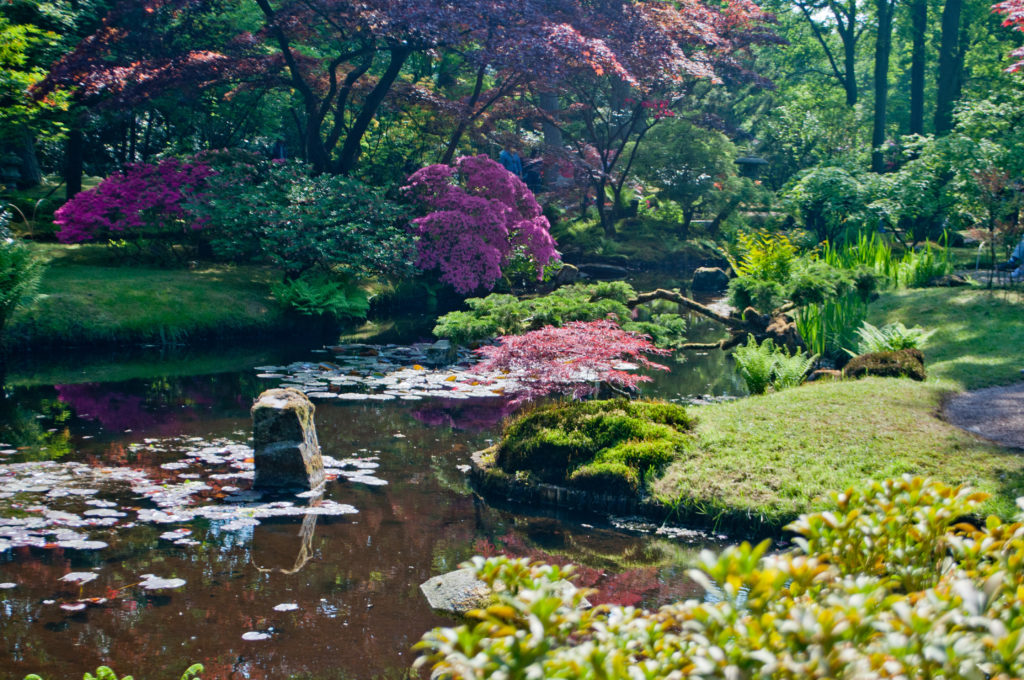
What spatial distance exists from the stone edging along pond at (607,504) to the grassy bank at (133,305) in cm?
887

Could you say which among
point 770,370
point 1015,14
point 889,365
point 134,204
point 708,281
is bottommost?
point 770,370

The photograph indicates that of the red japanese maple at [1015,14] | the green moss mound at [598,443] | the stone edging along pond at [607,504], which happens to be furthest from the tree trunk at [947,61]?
the stone edging along pond at [607,504]

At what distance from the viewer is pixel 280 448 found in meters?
7.67

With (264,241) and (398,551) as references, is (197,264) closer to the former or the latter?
(264,241)

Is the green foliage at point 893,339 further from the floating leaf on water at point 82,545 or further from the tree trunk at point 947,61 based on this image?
the tree trunk at point 947,61

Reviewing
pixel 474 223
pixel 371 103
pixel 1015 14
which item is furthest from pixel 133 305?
pixel 1015 14

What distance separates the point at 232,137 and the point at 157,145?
3039 millimetres

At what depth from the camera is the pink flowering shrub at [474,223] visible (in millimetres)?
17922

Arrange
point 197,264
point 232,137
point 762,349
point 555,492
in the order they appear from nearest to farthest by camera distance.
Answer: point 555,492 < point 762,349 < point 197,264 < point 232,137

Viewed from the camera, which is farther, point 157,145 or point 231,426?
point 157,145

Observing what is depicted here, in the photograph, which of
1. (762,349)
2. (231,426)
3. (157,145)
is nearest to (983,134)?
(762,349)

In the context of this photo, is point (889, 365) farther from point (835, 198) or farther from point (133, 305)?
point (133, 305)

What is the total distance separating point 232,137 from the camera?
22.5 metres

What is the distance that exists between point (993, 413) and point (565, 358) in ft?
15.2
